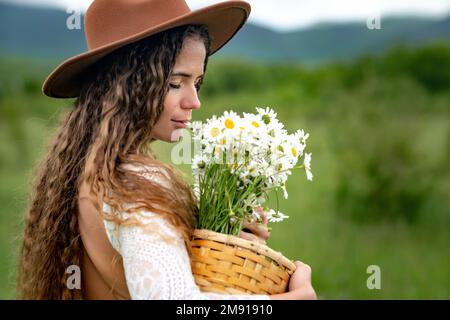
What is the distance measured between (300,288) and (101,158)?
2.23ft

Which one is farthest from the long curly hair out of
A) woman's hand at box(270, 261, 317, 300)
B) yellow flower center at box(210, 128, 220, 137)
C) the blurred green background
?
the blurred green background

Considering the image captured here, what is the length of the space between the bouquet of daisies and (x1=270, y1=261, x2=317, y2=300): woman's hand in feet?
0.69

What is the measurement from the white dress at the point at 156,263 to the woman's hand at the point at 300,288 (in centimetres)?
18

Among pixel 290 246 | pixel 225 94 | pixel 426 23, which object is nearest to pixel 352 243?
pixel 290 246

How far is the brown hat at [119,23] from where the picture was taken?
2365 millimetres

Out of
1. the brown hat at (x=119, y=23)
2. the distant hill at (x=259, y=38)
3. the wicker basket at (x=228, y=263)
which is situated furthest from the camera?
the distant hill at (x=259, y=38)

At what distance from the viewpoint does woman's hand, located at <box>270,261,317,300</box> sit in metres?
2.15

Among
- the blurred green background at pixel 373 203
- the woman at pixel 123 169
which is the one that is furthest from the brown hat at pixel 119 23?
the blurred green background at pixel 373 203

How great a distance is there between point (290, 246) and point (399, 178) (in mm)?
2121

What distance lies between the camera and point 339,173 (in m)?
13.2

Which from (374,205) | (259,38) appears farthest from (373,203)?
(259,38)

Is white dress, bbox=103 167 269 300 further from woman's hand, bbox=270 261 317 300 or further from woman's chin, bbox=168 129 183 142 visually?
woman's chin, bbox=168 129 183 142

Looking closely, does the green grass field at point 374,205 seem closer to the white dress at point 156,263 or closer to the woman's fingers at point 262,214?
the woman's fingers at point 262,214

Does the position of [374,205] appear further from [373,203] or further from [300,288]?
[300,288]
